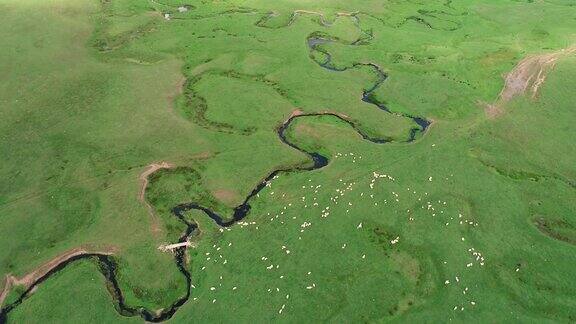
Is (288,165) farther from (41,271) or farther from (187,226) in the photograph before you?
(41,271)

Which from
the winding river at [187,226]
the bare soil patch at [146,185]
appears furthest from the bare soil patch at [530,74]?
the bare soil patch at [146,185]

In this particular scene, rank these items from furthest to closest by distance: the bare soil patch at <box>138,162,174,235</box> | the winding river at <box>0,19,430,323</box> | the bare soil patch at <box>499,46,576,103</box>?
the bare soil patch at <box>499,46,576,103</box> < the bare soil patch at <box>138,162,174,235</box> < the winding river at <box>0,19,430,323</box>

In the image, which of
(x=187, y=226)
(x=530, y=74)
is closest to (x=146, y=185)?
(x=187, y=226)

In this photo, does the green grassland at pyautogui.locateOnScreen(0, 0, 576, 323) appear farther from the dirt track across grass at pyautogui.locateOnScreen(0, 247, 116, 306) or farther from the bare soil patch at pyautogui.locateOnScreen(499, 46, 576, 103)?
the bare soil patch at pyautogui.locateOnScreen(499, 46, 576, 103)

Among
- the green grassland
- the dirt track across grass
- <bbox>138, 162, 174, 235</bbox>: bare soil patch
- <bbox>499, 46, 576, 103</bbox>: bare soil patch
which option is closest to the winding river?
the dirt track across grass

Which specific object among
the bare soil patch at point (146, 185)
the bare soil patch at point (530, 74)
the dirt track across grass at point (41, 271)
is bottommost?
the dirt track across grass at point (41, 271)

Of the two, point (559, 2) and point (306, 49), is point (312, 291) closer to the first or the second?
point (306, 49)

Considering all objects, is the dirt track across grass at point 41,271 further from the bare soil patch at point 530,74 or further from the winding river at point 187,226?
the bare soil patch at point 530,74

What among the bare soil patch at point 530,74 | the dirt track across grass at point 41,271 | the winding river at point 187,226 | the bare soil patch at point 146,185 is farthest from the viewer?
the bare soil patch at point 530,74
